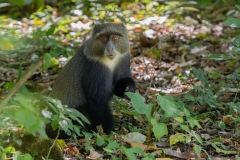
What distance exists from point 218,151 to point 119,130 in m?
1.50

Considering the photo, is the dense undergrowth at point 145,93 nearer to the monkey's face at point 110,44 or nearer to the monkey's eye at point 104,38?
the monkey's face at point 110,44

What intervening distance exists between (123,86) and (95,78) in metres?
0.49

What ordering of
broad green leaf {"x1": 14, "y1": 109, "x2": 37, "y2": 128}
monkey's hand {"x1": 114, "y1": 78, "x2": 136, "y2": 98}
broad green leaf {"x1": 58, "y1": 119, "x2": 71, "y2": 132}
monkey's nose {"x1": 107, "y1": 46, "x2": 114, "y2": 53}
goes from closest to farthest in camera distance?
broad green leaf {"x1": 14, "y1": 109, "x2": 37, "y2": 128} → broad green leaf {"x1": 58, "y1": 119, "x2": 71, "y2": 132} → monkey's nose {"x1": 107, "y1": 46, "x2": 114, "y2": 53} → monkey's hand {"x1": 114, "y1": 78, "x2": 136, "y2": 98}

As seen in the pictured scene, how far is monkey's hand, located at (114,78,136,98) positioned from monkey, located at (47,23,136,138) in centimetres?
6

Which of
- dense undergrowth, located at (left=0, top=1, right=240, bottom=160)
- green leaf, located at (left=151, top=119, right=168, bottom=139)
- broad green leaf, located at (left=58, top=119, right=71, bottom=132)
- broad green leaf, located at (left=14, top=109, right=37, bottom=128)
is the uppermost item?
broad green leaf, located at (left=14, top=109, right=37, bottom=128)

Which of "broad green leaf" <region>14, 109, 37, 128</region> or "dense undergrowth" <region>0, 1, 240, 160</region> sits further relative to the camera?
"dense undergrowth" <region>0, 1, 240, 160</region>

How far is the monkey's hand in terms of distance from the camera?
20.4ft

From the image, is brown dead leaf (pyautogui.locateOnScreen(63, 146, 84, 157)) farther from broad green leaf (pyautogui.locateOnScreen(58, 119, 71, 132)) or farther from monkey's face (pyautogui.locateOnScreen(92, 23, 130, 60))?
monkey's face (pyautogui.locateOnScreen(92, 23, 130, 60))

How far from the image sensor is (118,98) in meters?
6.90

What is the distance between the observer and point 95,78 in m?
5.93

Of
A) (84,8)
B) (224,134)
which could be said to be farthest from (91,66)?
(84,8)

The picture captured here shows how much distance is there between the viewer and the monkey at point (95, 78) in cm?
588

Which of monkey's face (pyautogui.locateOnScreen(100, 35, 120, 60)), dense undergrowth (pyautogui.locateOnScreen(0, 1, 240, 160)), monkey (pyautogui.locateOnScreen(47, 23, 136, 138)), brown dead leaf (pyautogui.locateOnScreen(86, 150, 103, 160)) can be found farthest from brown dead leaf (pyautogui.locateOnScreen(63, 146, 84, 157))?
monkey's face (pyautogui.locateOnScreen(100, 35, 120, 60))

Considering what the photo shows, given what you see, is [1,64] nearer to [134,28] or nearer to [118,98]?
[118,98]
